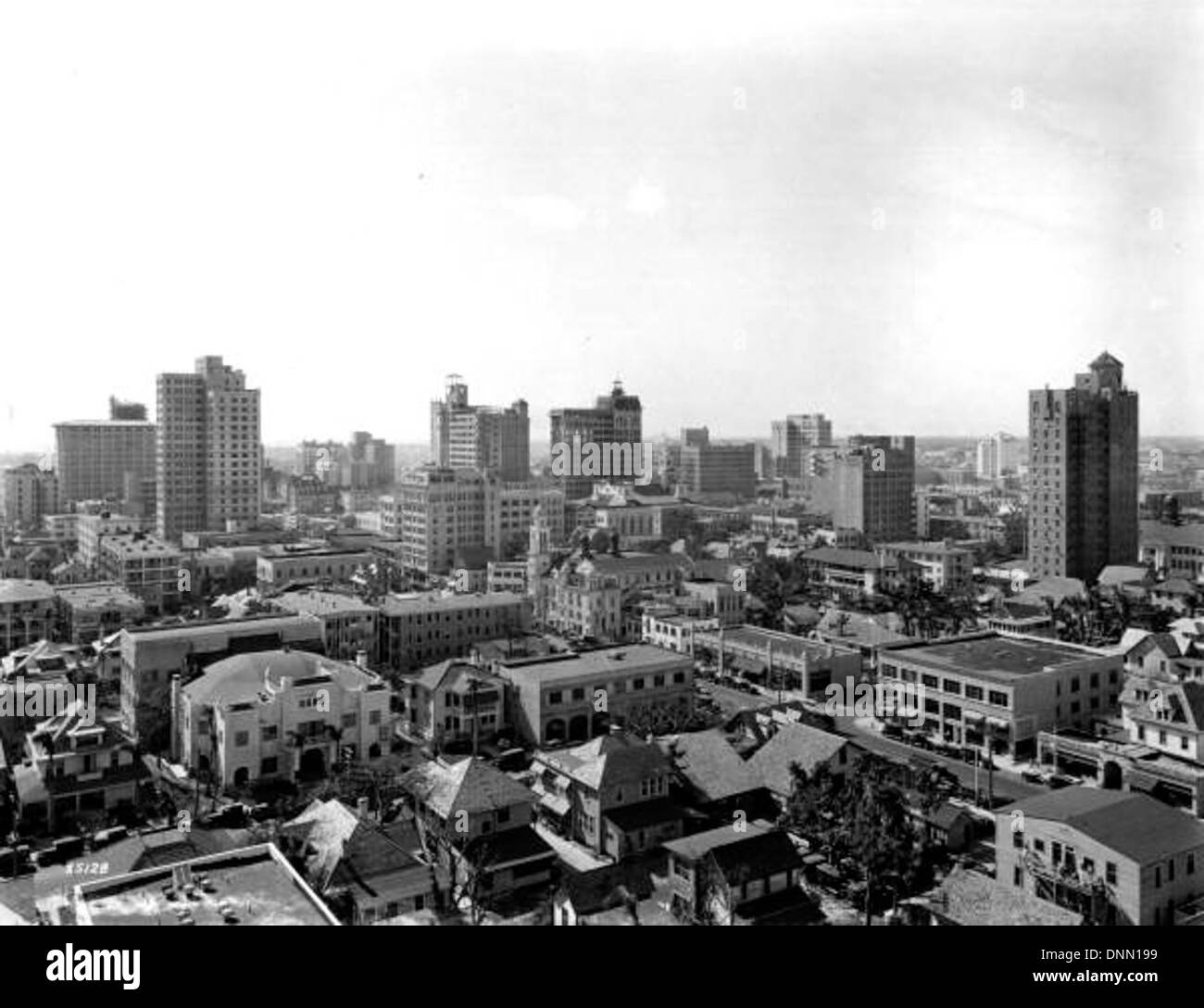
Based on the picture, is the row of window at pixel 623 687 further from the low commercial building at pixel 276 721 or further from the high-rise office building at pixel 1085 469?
the high-rise office building at pixel 1085 469

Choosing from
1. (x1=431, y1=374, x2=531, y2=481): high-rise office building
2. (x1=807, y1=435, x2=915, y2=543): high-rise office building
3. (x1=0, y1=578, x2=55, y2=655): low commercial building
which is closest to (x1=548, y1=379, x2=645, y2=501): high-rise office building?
(x1=431, y1=374, x2=531, y2=481): high-rise office building

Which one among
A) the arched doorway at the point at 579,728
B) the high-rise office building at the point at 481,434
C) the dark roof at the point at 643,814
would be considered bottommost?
the arched doorway at the point at 579,728

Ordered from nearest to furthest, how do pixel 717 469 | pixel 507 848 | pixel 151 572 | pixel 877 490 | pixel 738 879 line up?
pixel 738 879, pixel 507 848, pixel 151 572, pixel 877 490, pixel 717 469

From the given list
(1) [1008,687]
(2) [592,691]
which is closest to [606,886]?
(2) [592,691]

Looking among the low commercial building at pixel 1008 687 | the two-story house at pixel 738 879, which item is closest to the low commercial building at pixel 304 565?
the low commercial building at pixel 1008 687

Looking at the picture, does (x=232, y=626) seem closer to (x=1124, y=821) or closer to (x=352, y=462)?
(x=1124, y=821)

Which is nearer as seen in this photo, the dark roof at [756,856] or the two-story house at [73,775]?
Result: the dark roof at [756,856]
